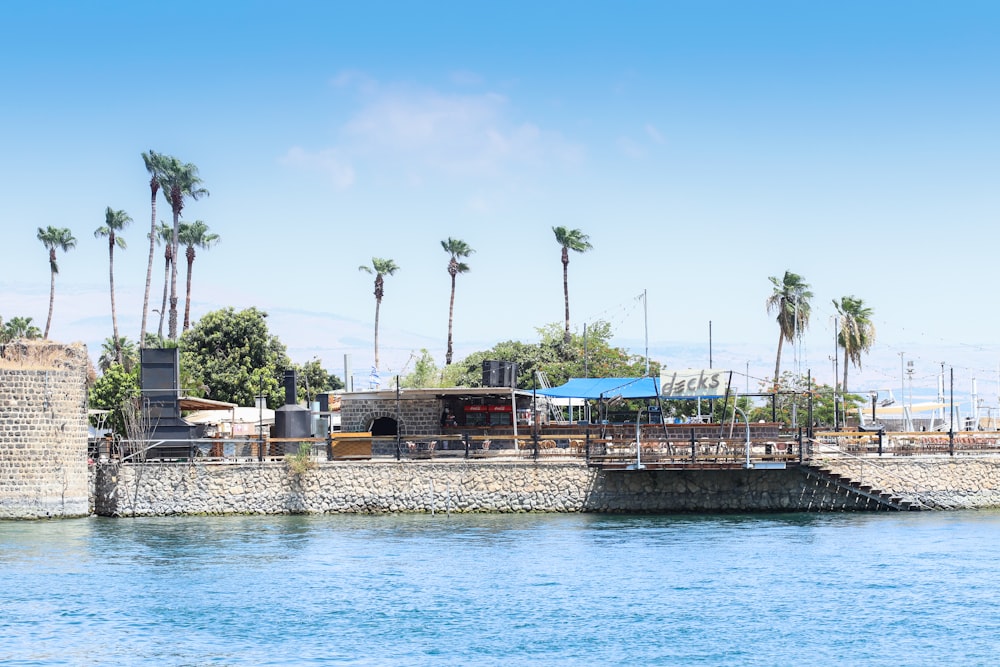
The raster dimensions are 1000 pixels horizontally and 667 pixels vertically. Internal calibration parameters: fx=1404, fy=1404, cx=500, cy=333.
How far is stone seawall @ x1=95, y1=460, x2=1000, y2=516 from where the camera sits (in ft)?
139

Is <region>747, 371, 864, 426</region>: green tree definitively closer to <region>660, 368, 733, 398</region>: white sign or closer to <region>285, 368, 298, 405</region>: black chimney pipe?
<region>660, 368, 733, 398</region>: white sign

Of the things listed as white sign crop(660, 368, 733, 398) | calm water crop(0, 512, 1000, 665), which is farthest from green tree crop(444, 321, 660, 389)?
calm water crop(0, 512, 1000, 665)

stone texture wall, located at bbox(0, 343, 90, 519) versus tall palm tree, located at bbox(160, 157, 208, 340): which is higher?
tall palm tree, located at bbox(160, 157, 208, 340)

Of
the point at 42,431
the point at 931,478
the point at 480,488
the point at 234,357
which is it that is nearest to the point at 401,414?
the point at 480,488

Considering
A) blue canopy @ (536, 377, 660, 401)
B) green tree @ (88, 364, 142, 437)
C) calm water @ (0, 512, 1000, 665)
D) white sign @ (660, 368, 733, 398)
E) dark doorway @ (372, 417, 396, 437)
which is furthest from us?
green tree @ (88, 364, 142, 437)

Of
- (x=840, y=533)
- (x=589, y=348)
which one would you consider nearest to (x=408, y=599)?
(x=840, y=533)

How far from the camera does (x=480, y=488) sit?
140ft

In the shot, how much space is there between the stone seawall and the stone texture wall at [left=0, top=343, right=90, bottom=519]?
192cm

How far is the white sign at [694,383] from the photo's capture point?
4566 cm

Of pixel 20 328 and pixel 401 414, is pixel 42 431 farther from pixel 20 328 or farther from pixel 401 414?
pixel 20 328

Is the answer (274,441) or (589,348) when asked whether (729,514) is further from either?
(589,348)

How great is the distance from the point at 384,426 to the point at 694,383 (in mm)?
11604

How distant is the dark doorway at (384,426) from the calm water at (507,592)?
991cm

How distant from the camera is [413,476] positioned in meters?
42.6
